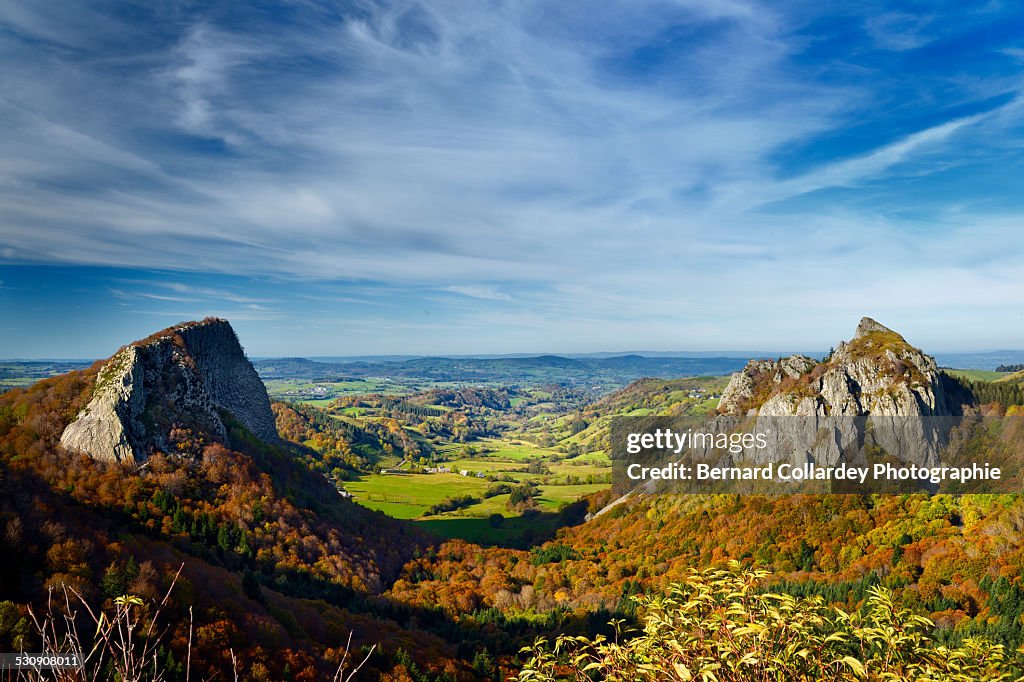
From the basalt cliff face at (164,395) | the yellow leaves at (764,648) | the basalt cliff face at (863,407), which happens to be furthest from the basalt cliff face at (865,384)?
the basalt cliff face at (164,395)

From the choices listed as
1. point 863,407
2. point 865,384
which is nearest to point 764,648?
point 863,407

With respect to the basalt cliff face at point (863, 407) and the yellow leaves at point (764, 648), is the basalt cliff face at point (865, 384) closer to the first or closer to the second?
the basalt cliff face at point (863, 407)

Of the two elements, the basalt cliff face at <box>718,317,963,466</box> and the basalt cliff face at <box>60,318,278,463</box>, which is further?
the basalt cliff face at <box>718,317,963,466</box>

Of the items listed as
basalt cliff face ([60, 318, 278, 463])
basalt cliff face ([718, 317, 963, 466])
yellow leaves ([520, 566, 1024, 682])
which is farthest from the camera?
basalt cliff face ([718, 317, 963, 466])

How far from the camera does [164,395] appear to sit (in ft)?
278

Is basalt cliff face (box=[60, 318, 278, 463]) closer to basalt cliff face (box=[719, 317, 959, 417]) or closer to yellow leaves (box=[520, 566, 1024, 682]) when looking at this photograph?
yellow leaves (box=[520, 566, 1024, 682])

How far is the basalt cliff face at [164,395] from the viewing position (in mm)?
72562

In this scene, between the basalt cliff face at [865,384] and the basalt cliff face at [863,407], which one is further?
the basalt cliff face at [865,384]

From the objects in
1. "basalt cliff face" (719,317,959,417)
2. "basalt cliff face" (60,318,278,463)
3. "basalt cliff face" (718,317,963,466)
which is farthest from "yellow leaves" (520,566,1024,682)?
"basalt cliff face" (719,317,959,417)

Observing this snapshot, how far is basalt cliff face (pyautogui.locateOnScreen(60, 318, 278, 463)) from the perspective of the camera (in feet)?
238

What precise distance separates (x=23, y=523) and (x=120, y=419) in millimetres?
41296

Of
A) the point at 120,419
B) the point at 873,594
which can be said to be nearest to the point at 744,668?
the point at 873,594

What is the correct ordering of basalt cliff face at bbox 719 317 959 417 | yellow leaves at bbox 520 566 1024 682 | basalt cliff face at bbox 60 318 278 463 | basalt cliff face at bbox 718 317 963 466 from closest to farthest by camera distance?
1. yellow leaves at bbox 520 566 1024 682
2. basalt cliff face at bbox 60 318 278 463
3. basalt cliff face at bbox 718 317 963 466
4. basalt cliff face at bbox 719 317 959 417

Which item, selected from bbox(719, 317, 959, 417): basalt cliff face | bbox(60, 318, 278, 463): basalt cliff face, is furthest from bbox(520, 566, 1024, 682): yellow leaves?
bbox(719, 317, 959, 417): basalt cliff face
